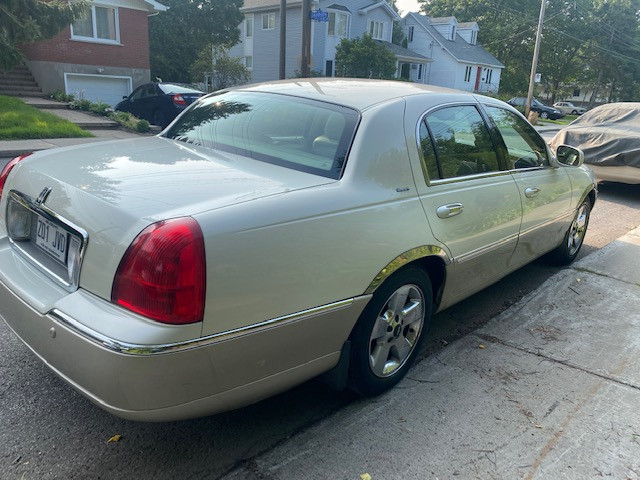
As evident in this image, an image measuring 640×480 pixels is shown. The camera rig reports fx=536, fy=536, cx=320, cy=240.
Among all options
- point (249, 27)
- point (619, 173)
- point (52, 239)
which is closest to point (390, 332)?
point (52, 239)

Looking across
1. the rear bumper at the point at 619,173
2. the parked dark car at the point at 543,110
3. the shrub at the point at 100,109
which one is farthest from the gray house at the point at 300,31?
the rear bumper at the point at 619,173

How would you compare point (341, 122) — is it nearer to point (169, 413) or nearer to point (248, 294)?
point (248, 294)

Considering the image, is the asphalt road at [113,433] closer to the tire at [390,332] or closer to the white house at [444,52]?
the tire at [390,332]

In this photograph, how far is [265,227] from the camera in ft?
7.06

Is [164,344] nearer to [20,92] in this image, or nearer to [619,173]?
[619,173]

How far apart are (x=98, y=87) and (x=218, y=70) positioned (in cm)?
1045

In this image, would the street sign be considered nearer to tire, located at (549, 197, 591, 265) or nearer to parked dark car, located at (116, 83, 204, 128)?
parked dark car, located at (116, 83, 204, 128)

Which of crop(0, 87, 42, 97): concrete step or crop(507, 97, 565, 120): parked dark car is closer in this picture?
crop(0, 87, 42, 97): concrete step

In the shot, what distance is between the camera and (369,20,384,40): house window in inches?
1452

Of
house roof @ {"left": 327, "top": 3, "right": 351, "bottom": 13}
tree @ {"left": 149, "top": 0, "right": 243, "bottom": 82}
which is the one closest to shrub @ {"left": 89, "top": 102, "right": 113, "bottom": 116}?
tree @ {"left": 149, "top": 0, "right": 243, "bottom": 82}

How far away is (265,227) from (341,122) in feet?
3.41

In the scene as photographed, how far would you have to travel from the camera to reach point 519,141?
422 centimetres

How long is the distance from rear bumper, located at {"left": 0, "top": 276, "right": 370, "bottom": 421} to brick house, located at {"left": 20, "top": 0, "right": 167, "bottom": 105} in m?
19.2

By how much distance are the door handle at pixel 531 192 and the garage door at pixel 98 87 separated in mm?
18442
